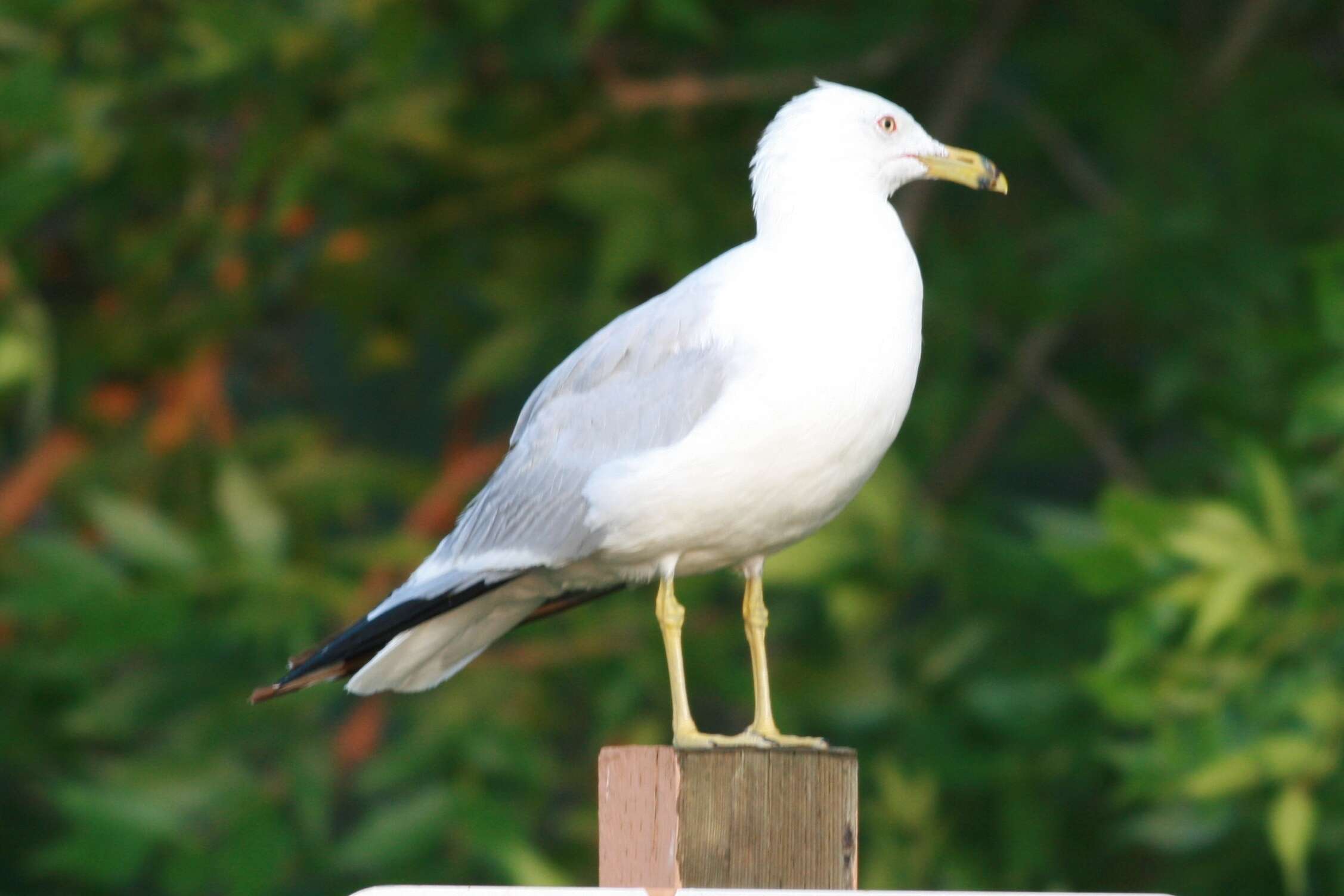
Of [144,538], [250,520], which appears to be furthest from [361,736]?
[144,538]

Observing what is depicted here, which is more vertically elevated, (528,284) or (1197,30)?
(1197,30)

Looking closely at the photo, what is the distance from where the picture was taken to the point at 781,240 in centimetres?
235

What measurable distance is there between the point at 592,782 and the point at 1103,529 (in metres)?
1.34

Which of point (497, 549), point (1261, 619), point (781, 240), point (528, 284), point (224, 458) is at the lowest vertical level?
point (497, 549)

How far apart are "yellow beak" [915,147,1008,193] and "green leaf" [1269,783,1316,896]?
1499 millimetres

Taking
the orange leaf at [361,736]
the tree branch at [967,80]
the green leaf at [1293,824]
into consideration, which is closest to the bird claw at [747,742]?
the green leaf at [1293,824]

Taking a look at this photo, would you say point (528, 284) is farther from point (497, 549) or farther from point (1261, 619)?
point (497, 549)

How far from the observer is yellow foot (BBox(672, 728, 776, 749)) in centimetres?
208

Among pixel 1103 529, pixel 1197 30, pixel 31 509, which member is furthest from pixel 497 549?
pixel 1197 30

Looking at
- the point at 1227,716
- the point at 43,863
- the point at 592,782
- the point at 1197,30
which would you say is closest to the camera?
the point at 1227,716

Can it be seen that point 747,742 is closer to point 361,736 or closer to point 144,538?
point 144,538

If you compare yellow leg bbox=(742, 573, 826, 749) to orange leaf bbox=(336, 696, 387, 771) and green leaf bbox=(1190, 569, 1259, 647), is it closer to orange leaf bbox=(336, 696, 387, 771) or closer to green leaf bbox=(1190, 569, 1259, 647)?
green leaf bbox=(1190, 569, 1259, 647)

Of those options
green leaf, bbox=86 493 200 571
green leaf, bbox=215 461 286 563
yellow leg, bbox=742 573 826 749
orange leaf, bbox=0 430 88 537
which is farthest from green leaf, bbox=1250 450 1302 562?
orange leaf, bbox=0 430 88 537

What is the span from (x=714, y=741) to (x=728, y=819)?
0.18 m
